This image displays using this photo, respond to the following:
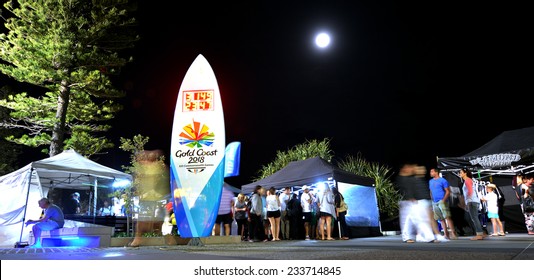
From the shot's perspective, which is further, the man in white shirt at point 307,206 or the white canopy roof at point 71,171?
the man in white shirt at point 307,206

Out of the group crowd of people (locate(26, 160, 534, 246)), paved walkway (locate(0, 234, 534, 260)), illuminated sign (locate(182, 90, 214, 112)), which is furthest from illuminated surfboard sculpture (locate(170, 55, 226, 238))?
crowd of people (locate(26, 160, 534, 246))

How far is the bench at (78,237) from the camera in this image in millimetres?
7836

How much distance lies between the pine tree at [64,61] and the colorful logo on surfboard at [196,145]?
9.33 m

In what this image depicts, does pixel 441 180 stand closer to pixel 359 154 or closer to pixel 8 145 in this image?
pixel 359 154

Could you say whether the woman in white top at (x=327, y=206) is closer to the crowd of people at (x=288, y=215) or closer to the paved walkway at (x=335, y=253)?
the crowd of people at (x=288, y=215)

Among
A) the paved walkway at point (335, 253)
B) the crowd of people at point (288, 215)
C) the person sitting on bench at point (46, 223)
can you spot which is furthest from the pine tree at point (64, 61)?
the paved walkway at point (335, 253)

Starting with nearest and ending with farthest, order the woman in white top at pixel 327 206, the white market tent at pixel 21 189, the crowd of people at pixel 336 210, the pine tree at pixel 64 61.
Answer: the crowd of people at pixel 336 210 < the woman in white top at pixel 327 206 < the white market tent at pixel 21 189 < the pine tree at pixel 64 61

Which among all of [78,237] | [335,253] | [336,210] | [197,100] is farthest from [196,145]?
[336,210]

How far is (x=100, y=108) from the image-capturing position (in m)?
16.4

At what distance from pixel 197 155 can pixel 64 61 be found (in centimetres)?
998

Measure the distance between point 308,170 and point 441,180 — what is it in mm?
4795

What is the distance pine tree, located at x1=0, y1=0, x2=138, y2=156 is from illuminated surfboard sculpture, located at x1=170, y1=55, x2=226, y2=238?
906cm
